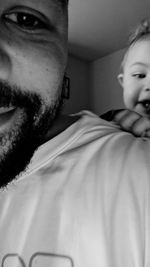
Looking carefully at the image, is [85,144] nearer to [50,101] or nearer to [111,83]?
[50,101]

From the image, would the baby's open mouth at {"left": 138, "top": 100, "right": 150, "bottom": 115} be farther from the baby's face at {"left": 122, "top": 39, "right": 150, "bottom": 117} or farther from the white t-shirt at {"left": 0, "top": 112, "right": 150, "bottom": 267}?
the white t-shirt at {"left": 0, "top": 112, "right": 150, "bottom": 267}

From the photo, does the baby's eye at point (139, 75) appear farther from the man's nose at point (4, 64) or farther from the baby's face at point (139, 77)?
the man's nose at point (4, 64)

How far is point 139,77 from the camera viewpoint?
122 centimetres

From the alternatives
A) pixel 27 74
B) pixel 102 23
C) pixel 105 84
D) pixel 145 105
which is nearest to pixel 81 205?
pixel 27 74

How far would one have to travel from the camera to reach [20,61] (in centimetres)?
56

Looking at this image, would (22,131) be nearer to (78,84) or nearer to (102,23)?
(102,23)

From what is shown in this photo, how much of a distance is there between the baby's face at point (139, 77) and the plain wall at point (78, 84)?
2700 millimetres

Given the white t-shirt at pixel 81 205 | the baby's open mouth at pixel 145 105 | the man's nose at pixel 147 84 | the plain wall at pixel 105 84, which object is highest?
the plain wall at pixel 105 84

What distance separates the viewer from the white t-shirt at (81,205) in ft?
1.73

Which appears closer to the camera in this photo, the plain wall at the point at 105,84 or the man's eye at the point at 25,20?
the man's eye at the point at 25,20

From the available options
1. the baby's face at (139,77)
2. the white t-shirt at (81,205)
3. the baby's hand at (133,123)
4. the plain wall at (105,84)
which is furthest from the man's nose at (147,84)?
the plain wall at (105,84)

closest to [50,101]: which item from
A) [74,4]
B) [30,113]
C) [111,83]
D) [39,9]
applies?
[30,113]

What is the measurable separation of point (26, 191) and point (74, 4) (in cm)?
249

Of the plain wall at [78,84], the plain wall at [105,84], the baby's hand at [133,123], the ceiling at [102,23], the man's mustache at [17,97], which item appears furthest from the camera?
the plain wall at [78,84]
